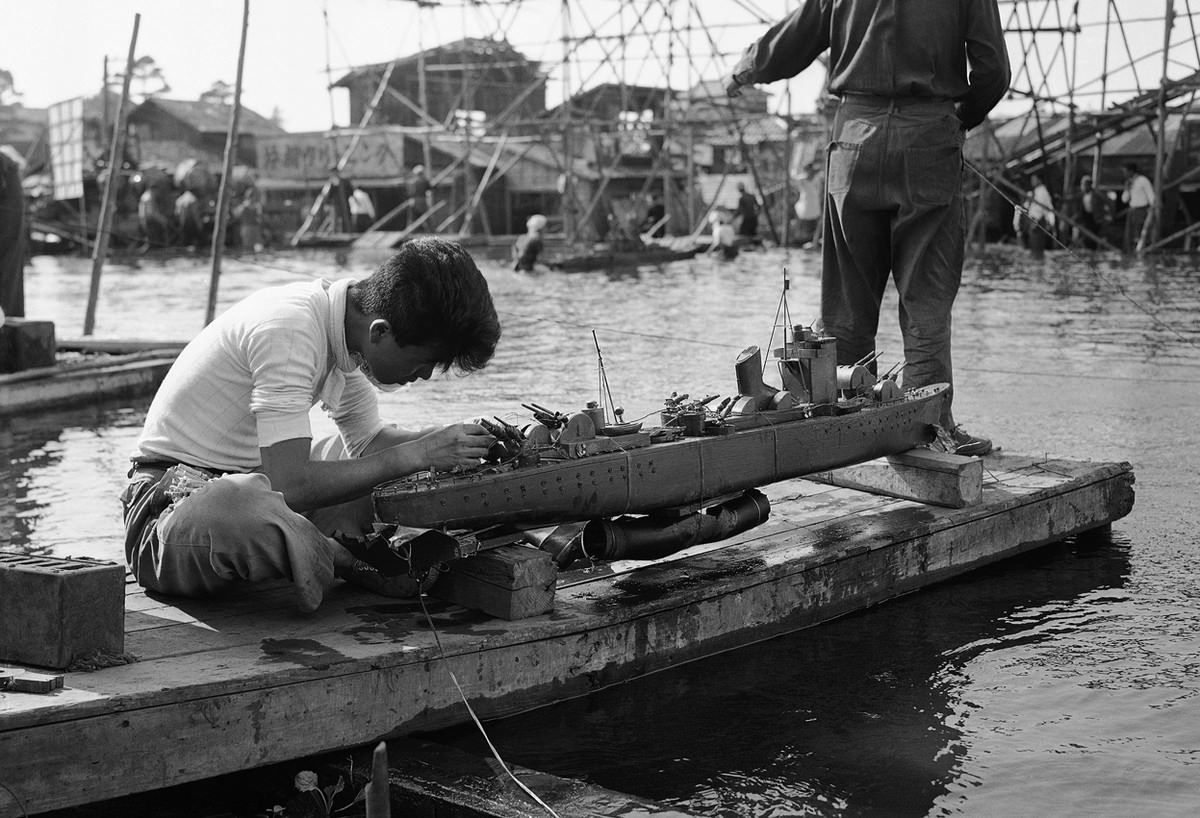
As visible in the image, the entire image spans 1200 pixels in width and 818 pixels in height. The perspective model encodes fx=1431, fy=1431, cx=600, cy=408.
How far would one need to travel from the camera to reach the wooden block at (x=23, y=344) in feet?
31.4

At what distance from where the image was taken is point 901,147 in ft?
19.5

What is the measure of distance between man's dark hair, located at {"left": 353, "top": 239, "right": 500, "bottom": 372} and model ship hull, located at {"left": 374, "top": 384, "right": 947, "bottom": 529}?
1.22 ft

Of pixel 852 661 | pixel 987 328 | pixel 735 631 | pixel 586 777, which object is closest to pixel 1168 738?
pixel 852 661

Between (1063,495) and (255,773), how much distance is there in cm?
351

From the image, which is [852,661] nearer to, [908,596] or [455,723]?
[908,596]

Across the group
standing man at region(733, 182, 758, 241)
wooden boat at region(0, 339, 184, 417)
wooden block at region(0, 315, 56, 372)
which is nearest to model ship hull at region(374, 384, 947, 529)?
wooden boat at region(0, 339, 184, 417)

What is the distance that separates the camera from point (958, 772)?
364 centimetres

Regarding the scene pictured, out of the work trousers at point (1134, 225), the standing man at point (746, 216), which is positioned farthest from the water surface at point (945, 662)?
the standing man at point (746, 216)

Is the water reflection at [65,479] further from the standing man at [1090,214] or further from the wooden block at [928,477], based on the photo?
the standing man at [1090,214]

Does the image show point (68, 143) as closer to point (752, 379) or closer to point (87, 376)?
point (87, 376)

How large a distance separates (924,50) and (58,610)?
4.20 meters

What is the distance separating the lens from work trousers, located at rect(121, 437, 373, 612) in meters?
3.57

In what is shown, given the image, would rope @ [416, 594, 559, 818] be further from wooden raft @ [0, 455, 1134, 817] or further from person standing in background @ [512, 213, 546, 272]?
person standing in background @ [512, 213, 546, 272]

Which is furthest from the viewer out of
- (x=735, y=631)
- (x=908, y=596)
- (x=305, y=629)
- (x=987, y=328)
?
(x=987, y=328)
